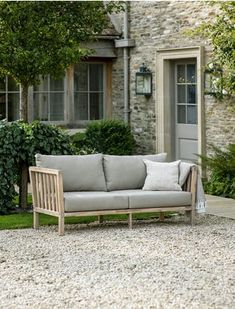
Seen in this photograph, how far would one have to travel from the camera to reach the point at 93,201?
1023cm

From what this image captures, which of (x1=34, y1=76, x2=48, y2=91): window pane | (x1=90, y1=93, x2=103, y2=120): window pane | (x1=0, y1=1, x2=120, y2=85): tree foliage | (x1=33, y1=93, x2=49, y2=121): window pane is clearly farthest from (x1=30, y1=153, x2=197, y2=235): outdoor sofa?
(x1=90, y1=93, x2=103, y2=120): window pane

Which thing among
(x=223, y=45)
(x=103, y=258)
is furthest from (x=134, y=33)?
(x=103, y=258)

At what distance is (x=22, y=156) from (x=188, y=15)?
5476 millimetres

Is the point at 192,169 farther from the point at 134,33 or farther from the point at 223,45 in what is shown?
the point at 134,33

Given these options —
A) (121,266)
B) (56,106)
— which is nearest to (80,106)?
(56,106)

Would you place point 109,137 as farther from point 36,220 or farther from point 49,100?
point 36,220

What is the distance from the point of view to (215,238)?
32.2 feet

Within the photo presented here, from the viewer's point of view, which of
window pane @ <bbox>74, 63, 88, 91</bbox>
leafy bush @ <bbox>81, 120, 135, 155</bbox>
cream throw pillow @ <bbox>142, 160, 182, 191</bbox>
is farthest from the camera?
window pane @ <bbox>74, 63, 88, 91</bbox>

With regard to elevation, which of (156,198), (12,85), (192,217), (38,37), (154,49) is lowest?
(192,217)

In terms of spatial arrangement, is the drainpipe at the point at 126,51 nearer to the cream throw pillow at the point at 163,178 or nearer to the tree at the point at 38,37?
the tree at the point at 38,37

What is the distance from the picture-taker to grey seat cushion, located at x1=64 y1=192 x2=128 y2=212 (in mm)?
10117

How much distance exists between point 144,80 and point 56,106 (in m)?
1.94

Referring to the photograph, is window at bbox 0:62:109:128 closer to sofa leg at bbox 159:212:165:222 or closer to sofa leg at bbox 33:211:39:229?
sofa leg at bbox 159:212:165:222

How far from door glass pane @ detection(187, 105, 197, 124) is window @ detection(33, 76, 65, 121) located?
271 centimetres
